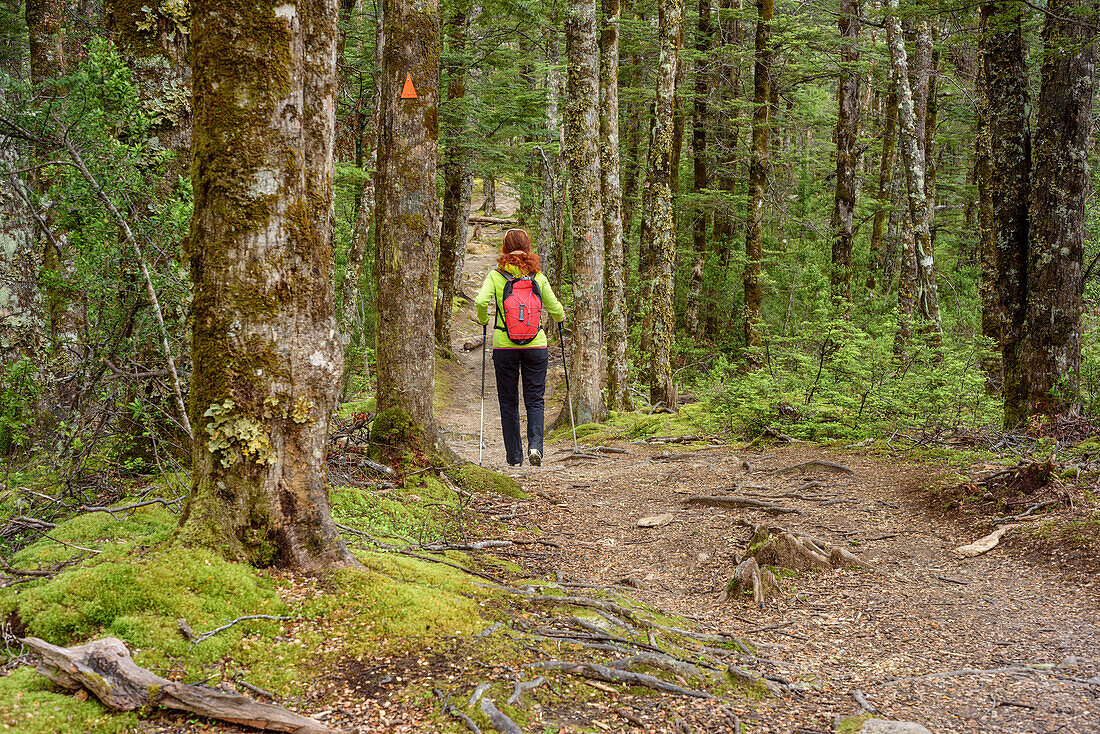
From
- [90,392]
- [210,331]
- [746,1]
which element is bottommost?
[90,392]

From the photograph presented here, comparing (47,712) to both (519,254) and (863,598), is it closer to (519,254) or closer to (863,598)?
(863,598)

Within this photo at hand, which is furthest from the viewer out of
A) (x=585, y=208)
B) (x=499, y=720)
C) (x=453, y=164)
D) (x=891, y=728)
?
(x=453, y=164)

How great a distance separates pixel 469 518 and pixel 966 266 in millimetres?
24953

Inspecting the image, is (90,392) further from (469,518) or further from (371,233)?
(371,233)

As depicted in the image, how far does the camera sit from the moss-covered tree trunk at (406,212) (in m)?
6.23

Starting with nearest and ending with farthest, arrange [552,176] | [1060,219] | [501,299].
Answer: [1060,219] < [501,299] < [552,176]

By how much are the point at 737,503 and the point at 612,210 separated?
775 cm

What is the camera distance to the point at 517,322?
7758 millimetres

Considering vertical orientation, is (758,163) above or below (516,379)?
above

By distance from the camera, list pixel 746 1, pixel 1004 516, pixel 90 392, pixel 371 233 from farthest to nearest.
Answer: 1. pixel 746 1
2. pixel 371 233
3. pixel 1004 516
4. pixel 90 392

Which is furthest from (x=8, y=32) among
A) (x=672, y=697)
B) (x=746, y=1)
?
(x=746, y=1)

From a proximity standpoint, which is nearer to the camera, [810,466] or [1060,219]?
[1060,219]

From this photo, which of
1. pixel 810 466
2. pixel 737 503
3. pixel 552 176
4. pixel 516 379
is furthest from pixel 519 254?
pixel 552 176

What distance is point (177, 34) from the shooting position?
5160 mm
